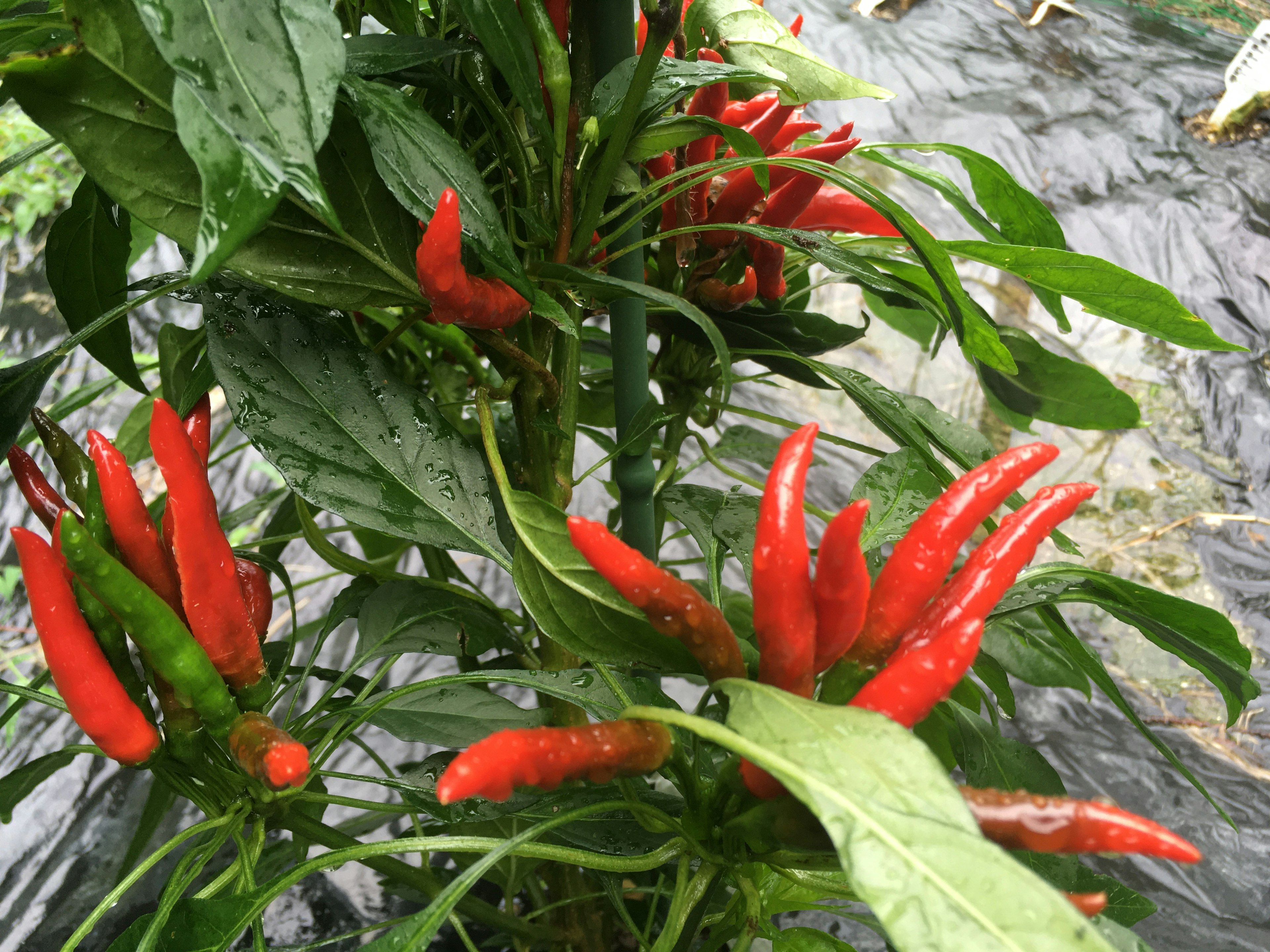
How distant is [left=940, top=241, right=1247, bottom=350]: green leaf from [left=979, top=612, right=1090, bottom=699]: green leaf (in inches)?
9.6

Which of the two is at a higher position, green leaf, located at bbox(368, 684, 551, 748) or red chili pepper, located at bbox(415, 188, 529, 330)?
red chili pepper, located at bbox(415, 188, 529, 330)

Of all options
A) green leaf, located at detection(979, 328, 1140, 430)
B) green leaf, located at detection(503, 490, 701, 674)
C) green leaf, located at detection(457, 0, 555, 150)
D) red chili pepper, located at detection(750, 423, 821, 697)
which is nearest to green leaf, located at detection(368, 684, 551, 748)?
green leaf, located at detection(503, 490, 701, 674)

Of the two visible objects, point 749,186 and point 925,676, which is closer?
point 925,676

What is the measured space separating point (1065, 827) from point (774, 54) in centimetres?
37

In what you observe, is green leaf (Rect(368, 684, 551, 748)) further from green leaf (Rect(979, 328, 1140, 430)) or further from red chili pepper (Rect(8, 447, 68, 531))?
green leaf (Rect(979, 328, 1140, 430))

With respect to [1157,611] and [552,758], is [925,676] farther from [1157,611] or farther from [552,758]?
[1157,611]

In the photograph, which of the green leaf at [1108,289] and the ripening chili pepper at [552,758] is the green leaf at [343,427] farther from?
the green leaf at [1108,289]

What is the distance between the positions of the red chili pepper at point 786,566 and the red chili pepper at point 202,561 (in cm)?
26

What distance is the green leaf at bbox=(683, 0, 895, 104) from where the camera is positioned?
1.41 feet

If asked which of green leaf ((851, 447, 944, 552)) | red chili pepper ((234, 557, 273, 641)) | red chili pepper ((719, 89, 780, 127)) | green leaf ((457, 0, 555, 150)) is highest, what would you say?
green leaf ((457, 0, 555, 150))

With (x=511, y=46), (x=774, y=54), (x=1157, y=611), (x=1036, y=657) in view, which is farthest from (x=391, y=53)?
(x=1036, y=657)

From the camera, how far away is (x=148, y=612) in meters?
0.39

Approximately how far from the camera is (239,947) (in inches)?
31.6

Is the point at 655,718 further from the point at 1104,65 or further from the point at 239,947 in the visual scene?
the point at 1104,65
